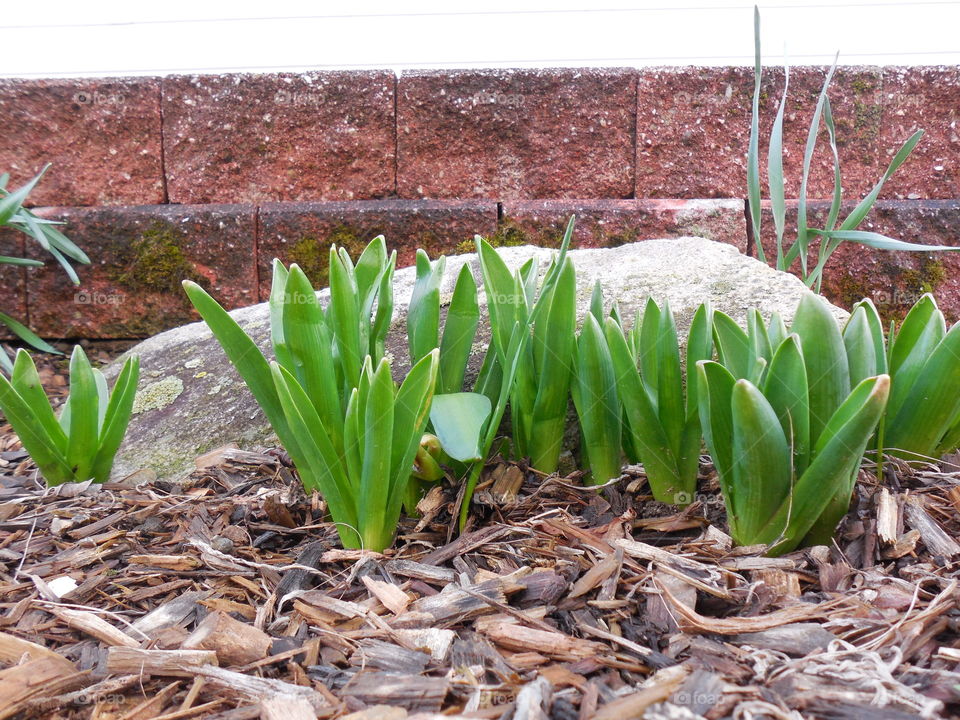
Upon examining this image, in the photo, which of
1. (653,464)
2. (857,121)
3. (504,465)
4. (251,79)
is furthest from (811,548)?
(251,79)

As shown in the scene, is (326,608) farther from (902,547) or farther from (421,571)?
(902,547)

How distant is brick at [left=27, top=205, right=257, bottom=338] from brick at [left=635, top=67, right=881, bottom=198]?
1.71m

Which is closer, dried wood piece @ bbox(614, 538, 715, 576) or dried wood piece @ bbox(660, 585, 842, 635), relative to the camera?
dried wood piece @ bbox(660, 585, 842, 635)

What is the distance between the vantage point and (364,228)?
293cm

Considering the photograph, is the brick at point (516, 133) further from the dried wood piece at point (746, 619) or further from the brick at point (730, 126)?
the dried wood piece at point (746, 619)

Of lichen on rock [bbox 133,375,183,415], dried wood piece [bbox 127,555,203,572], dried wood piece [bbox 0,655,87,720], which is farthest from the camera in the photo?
lichen on rock [bbox 133,375,183,415]

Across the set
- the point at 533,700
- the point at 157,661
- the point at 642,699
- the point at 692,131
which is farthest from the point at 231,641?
the point at 692,131

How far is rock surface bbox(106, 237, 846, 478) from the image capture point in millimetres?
1687

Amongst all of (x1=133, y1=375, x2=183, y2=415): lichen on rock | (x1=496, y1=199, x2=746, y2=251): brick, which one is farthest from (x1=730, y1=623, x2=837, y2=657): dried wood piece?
(x1=496, y1=199, x2=746, y2=251): brick

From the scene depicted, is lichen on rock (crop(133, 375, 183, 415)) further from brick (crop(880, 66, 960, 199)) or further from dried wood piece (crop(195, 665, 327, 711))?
brick (crop(880, 66, 960, 199))

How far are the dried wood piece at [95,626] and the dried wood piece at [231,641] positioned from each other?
0.09 metres

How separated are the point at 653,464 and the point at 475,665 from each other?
52 cm

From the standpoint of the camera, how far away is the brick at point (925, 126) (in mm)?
2895

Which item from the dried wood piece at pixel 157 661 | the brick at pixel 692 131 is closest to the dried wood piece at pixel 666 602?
the dried wood piece at pixel 157 661
